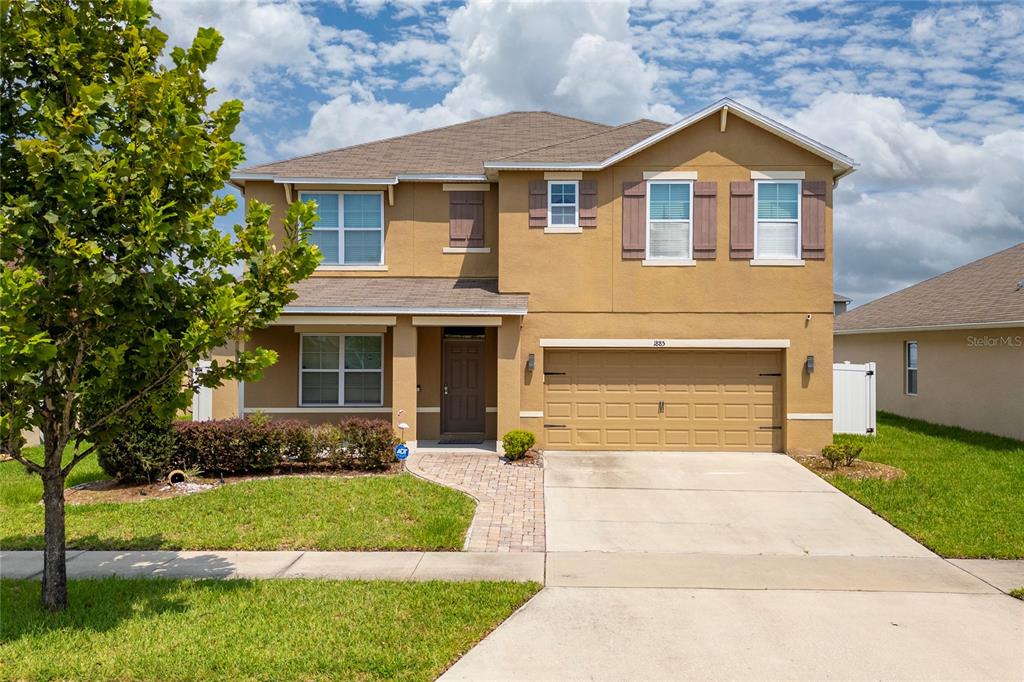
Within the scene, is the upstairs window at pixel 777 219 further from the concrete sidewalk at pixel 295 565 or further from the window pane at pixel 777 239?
the concrete sidewalk at pixel 295 565

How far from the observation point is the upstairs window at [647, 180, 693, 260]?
557 inches

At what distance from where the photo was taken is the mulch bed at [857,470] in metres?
11.9

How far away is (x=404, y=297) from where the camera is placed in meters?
14.1

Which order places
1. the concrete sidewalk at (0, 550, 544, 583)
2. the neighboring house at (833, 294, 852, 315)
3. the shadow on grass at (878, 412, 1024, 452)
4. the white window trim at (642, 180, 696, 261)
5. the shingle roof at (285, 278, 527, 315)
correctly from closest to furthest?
the concrete sidewalk at (0, 550, 544, 583)
the shingle roof at (285, 278, 527, 315)
the white window trim at (642, 180, 696, 261)
the shadow on grass at (878, 412, 1024, 452)
the neighboring house at (833, 294, 852, 315)

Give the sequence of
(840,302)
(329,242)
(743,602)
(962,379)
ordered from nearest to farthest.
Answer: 1. (743,602)
2. (329,242)
3. (962,379)
4. (840,302)

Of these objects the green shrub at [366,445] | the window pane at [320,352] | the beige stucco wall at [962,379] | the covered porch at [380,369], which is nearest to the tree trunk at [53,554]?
the green shrub at [366,445]

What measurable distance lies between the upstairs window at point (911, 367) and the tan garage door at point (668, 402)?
8734 millimetres

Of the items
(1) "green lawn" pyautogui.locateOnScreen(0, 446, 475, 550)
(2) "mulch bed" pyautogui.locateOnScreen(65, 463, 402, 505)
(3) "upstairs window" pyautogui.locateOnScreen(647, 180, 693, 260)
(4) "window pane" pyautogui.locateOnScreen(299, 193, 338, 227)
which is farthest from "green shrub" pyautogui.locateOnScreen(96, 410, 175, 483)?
(3) "upstairs window" pyautogui.locateOnScreen(647, 180, 693, 260)

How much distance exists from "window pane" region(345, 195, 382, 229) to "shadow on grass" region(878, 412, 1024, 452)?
1433 cm

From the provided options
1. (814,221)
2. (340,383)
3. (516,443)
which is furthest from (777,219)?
(340,383)

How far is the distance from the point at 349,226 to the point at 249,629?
11085mm

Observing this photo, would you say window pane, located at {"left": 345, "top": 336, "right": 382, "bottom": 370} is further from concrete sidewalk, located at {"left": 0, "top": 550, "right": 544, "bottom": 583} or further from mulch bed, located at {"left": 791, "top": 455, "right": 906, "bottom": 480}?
mulch bed, located at {"left": 791, "top": 455, "right": 906, "bottom": 480}

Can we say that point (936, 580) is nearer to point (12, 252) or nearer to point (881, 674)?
point (881, 674)

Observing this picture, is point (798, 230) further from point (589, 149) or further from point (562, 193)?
point (562, 193)
